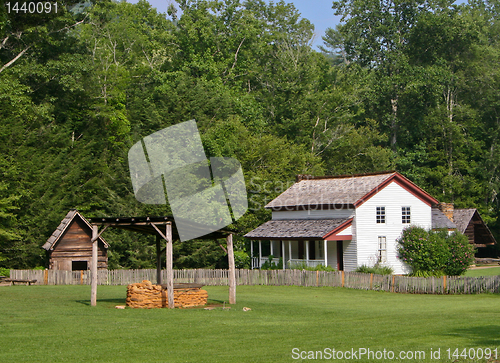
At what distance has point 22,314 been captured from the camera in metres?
18.6

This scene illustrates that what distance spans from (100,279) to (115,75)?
23.6 metres

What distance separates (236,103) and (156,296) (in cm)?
3902

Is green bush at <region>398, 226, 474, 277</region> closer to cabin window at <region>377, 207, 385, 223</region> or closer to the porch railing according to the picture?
cabin window at <region>377, 207, 385, 223</region>

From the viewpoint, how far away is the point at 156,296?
21.0 meters

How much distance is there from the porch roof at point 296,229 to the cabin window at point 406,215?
15.8 ft

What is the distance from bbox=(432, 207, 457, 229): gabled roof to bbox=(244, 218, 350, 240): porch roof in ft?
35.2

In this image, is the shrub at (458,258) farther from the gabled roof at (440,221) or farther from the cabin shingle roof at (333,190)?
the gabled roof at (440,221)

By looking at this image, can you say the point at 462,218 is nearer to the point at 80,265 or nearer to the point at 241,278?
the point at 241,278

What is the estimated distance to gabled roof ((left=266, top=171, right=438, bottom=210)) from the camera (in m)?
41.1

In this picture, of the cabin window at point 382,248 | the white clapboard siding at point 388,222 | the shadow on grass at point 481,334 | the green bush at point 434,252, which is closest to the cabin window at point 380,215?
the white clapboard siding at point 388,222

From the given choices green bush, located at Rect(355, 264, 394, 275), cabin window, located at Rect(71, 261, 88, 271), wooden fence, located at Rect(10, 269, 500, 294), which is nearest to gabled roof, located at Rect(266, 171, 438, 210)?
green bush, located at Rect(355, 264, 394, 275)

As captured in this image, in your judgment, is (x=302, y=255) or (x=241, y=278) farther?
(x=302, y=255)

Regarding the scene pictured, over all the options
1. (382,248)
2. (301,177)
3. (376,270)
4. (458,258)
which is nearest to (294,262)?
(376,270)

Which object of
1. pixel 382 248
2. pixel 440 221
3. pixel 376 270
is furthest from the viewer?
pixel 440 221
